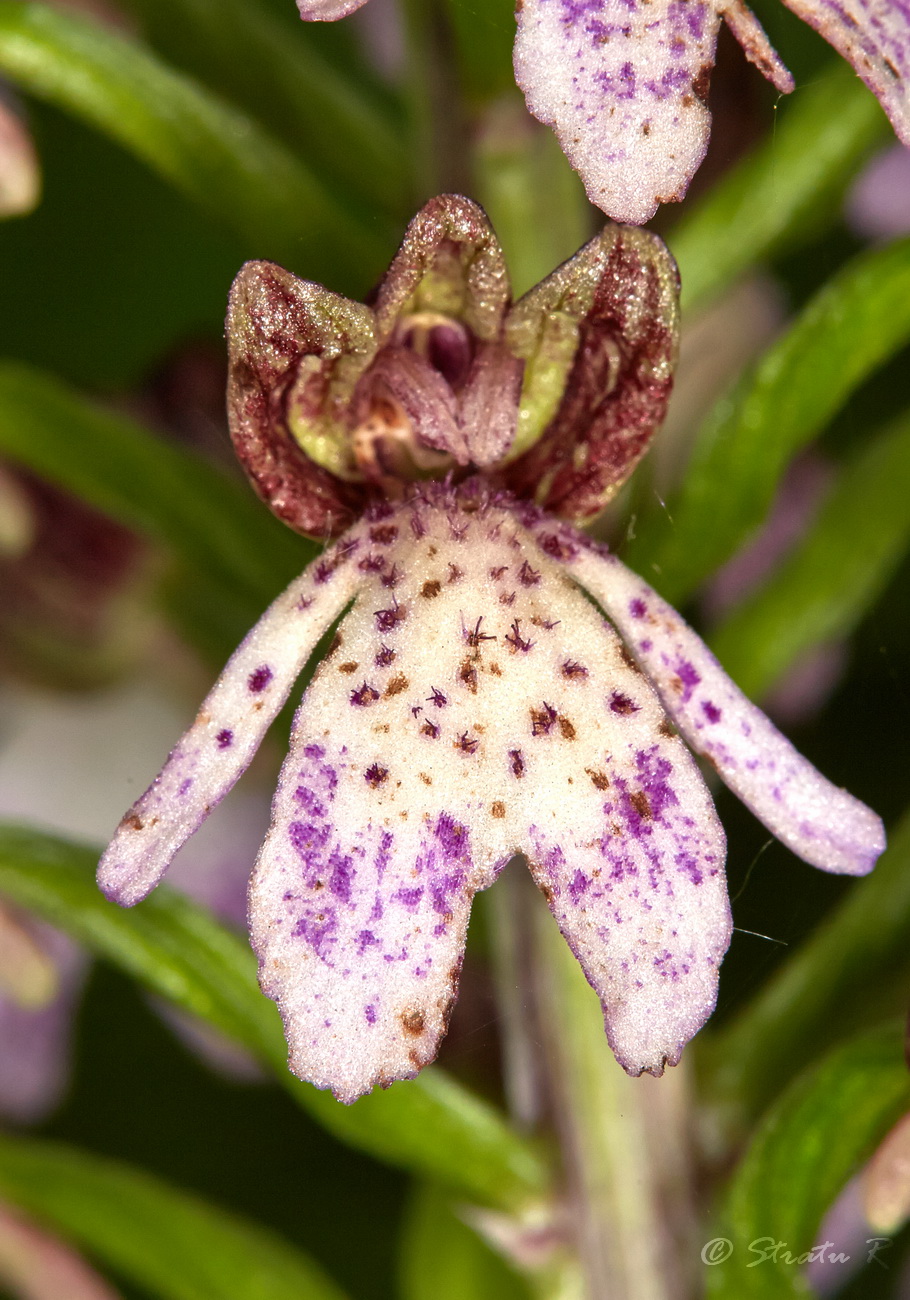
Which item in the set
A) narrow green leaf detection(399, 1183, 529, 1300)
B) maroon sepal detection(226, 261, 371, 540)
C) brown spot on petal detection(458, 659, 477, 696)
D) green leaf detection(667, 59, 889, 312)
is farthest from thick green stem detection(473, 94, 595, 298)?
narrow green leaf detection(399, 1183, 529, 1300)

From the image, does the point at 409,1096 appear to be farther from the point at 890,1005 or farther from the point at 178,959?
the point at 890,1005

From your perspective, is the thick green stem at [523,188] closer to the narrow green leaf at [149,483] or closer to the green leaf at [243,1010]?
the narrow green leaf at [149,483]

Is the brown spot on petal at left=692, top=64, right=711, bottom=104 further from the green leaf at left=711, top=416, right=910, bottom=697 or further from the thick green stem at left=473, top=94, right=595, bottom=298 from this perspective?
the green leaf at left=711, top=416, right=910, bottom=697

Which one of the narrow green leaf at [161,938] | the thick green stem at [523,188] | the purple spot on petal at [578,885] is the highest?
the thick green stem at [523,188]

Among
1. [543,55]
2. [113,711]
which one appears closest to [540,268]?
[543,55]

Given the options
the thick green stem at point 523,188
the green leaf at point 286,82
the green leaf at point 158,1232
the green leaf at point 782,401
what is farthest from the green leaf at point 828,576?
the green leaf at point 158,1232

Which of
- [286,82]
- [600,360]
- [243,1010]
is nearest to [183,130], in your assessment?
[286,82]
